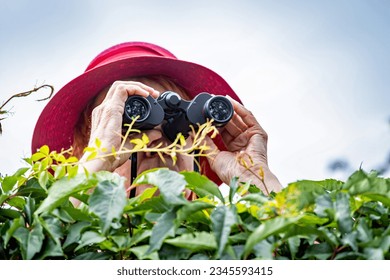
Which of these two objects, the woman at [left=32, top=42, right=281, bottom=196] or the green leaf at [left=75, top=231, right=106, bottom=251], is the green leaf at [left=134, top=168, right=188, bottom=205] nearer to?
the green leaf at [left=75, top=231, right=106, bottom=251]

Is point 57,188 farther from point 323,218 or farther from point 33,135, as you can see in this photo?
point 33,135

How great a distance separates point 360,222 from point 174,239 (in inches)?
5.8

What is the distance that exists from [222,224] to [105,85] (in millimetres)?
1478

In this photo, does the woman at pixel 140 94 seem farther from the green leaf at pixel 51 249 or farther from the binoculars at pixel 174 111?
the green leaf at pixel 51 249

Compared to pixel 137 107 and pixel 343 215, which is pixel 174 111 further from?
pixel 343 215

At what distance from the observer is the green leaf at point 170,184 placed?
1.52 ft

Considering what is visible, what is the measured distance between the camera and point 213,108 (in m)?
1.55

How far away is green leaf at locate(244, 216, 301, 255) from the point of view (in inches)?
17.1

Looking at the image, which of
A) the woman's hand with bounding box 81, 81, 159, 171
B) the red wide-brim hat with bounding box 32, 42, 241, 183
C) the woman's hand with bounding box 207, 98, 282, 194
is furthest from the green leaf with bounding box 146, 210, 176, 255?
the red wide-brim hat with bounding box 32, 42, 241, 183

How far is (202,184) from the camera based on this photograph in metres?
0.55

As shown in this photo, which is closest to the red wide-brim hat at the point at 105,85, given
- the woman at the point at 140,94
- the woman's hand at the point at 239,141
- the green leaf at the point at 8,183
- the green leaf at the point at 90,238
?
the woman at the point at 140,94

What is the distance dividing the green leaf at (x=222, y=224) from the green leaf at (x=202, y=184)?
0.25 ft

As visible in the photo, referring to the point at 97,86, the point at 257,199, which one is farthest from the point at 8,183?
the point at 97,86

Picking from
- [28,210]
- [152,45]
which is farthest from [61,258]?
[152,45]
